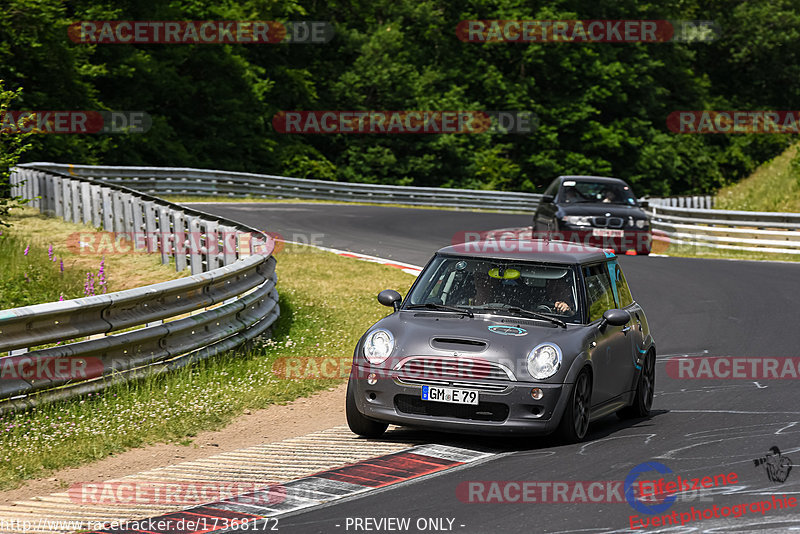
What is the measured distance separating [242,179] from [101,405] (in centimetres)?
3123

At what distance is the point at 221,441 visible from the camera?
29.3ft

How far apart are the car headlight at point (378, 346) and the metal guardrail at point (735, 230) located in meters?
20.8

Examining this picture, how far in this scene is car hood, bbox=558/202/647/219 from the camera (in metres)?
23.6

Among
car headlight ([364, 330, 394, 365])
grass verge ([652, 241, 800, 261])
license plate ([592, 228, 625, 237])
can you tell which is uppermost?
car headlight ([364, 330, 394, 365])

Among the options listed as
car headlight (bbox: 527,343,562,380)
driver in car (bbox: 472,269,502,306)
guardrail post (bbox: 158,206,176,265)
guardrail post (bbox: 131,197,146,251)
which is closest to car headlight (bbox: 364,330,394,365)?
driver in car (bbox: 472,269,502,306)

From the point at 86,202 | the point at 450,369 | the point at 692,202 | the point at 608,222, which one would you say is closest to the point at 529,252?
the point at 450,369

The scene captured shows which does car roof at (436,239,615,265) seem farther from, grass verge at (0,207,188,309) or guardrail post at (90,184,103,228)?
guardrail post at (90,184,103,228)

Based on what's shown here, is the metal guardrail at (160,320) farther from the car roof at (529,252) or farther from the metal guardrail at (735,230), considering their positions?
the metal guardrail at (735,230)

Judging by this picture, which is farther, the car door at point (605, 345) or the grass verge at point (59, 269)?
the grass verge at point (59, 269)

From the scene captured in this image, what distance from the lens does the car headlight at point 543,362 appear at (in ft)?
27.1

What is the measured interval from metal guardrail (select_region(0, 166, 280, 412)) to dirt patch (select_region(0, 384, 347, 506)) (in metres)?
0.89

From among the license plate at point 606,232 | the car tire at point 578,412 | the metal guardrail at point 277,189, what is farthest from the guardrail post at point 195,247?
the metal guardrail at point 277,189

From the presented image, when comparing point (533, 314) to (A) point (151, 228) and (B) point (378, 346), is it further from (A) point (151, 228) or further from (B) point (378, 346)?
(A) point (151, 228)

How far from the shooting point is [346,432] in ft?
29.9
